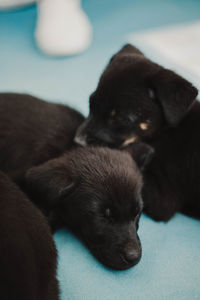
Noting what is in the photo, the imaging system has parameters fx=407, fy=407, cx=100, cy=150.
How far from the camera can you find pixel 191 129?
8.61 ft

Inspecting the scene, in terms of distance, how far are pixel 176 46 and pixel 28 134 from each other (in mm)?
2248

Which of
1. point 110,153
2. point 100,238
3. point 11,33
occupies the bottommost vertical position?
point 11,33

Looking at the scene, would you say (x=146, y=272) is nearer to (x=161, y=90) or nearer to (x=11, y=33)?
(x=161, y=90)

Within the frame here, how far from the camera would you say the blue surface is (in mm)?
1992

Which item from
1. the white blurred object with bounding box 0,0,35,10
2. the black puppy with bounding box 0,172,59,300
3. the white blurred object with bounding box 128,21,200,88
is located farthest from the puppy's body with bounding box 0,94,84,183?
the white blurred object with bounding box 0,0,35,10

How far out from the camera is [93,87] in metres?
3.91

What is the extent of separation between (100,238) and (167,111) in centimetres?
85

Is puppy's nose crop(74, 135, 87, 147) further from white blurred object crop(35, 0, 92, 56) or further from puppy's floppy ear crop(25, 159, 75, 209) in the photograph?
white blurred object crop(35, 0, 92, 56)

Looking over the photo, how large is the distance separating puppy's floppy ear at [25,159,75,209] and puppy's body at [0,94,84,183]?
0.84 feet

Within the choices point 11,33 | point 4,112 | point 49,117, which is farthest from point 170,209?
point 11,33

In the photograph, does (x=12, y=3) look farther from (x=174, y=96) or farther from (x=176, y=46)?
(x=174, y=96)

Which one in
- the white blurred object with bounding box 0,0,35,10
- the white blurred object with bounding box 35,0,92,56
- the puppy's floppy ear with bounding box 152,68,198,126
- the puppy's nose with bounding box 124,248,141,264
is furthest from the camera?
the white blurred object with bounding box 0,0,35,10

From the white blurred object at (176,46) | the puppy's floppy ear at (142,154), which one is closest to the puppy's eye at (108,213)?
the puppy's floppy ear at (142,154)

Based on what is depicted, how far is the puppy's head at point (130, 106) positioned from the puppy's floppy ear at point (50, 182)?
0.39 meters
